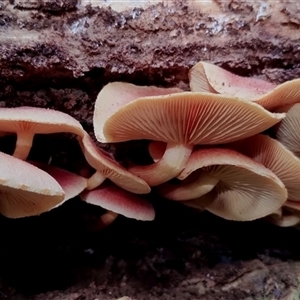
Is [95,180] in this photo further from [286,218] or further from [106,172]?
[286,218]

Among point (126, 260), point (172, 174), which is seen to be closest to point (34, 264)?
point (126, 260)

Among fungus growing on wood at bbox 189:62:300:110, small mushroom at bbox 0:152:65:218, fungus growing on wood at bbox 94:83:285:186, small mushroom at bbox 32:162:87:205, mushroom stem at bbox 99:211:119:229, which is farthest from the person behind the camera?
mushroom stem at bbox 99:211:119:229

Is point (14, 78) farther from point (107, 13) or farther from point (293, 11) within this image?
point (293, 11)

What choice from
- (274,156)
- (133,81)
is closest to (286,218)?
(274,156)

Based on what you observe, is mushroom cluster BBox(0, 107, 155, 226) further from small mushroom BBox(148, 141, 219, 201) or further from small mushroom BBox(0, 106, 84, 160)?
small mushroom BBox(148, 141, 219, 201)

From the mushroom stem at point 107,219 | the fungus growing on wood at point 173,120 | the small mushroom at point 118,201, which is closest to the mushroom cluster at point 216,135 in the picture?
the fungus growing on wood at point 173,120

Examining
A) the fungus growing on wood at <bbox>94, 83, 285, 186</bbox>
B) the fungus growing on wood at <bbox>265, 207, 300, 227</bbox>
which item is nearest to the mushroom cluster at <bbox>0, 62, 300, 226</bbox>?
the fungus growing on wood at <bbox>94, 83, 285, 186</bbox>
